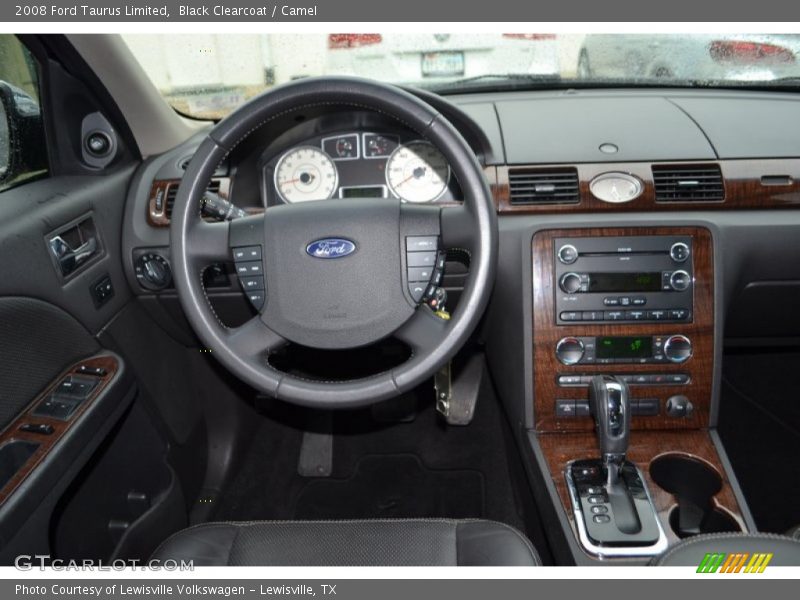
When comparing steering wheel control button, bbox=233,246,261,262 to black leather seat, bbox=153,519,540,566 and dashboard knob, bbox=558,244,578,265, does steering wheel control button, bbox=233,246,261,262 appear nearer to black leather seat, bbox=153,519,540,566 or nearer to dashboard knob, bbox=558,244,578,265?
black leather seat, bbox=153,519,540,566

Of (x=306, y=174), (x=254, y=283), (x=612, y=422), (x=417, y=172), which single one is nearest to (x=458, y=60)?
(x=417, y=172)

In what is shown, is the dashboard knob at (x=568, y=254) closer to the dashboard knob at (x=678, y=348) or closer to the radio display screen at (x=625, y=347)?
the radio display screen at (x=625, y=347)

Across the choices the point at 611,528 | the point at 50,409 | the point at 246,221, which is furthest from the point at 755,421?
the point at 50,409

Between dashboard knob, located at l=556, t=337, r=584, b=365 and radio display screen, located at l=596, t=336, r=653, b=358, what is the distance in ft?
0.15

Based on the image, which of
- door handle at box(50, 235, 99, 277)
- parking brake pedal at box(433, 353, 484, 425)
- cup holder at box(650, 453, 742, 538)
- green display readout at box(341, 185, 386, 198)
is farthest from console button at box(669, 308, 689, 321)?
door handle at box(50, 235, 99, 277)

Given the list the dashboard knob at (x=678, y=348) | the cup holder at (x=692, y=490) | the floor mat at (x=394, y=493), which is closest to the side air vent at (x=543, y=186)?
the dashboard knob at (x=678, y=348)

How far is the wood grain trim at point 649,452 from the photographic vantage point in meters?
1.62

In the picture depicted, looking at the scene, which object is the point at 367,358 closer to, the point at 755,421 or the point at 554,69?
the point at 554,69

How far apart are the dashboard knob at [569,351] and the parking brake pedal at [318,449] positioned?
3.70ft

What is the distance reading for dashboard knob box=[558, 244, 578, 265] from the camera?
1781 mm

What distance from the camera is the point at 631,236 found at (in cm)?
178

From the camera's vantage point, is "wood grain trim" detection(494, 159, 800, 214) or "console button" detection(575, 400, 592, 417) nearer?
"console button" detection(575, 400, 592, 417)

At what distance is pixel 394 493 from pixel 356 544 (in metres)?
1.08

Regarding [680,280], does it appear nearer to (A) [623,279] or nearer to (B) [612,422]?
(A) [623,279]
